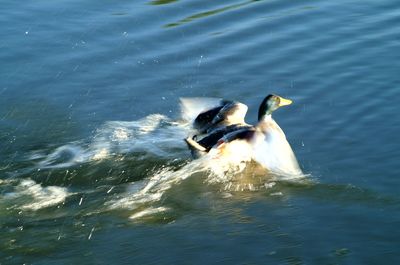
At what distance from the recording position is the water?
6.62 m

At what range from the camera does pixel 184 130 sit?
29.2ft

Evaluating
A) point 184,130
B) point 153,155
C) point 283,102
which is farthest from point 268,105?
point 153,155

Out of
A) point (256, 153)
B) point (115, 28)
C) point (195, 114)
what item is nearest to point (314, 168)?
point (256, 153)

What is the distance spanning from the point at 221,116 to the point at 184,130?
0.44 metres

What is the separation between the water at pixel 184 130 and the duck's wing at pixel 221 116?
189 millimetres

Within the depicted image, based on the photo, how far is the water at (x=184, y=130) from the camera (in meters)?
6.62

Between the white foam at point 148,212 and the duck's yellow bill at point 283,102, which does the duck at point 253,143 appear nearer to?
the duck's yellow bill at point 283,102

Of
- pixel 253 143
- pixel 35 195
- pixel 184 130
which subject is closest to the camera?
pixel 35 195

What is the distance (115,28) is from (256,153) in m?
4.29

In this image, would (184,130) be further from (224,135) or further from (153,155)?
(224,135)

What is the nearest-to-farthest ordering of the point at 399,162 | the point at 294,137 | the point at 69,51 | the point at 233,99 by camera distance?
the point at 399,162 < the point at 294,137 < the point at 233,99 < the point at 69,51

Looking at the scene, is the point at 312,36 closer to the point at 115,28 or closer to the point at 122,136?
the point at 115,28

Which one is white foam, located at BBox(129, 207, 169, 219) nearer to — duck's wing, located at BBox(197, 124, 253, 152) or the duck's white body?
duck's wing, located at BBox(197, 124, 253, 152)

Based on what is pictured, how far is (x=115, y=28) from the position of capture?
11.8m
